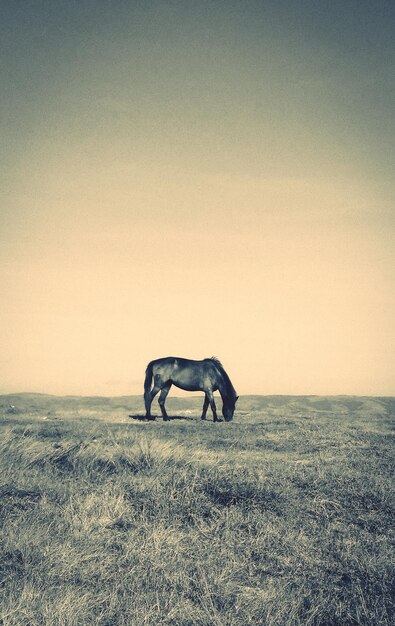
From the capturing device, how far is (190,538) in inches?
169

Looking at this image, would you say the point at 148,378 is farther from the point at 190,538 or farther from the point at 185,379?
the point at 190,538

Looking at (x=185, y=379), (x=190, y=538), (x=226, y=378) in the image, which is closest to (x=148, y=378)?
(x=185, y=379)

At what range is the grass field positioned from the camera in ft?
10.1

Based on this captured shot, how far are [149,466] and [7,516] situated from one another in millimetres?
2603

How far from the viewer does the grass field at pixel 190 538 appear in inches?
121

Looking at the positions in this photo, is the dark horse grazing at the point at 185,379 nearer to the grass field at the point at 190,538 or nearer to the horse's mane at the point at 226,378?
the horse's mane at the point at 226,378

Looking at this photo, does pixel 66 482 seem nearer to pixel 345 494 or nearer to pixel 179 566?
pixel 179 566

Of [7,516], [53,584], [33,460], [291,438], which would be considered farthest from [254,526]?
[291,438]

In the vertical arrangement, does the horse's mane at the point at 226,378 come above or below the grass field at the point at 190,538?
above

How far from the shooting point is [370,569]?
3688 mm

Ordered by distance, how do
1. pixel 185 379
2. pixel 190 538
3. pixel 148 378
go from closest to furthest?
pixel 190 538 → pixel 185 379 → pixel 148 378

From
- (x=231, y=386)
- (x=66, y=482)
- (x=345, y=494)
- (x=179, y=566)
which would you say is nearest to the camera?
(x=179, y=566)

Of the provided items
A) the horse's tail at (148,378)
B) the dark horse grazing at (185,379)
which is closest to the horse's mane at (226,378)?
the dark horse grazing at (185,379)

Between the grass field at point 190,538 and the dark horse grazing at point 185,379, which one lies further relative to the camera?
the dark horse grazing at point 185,379
